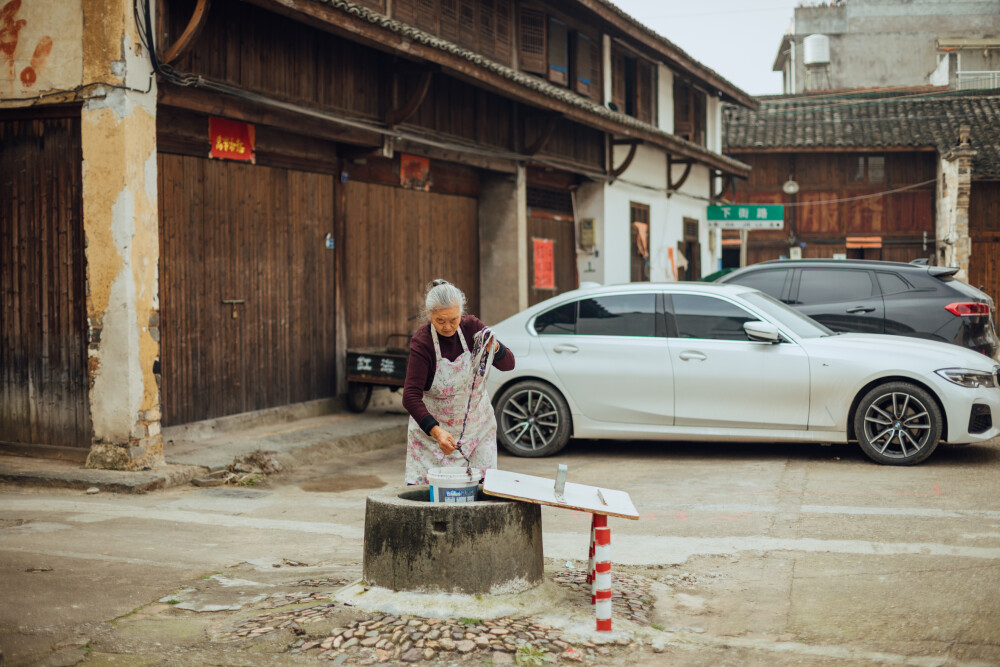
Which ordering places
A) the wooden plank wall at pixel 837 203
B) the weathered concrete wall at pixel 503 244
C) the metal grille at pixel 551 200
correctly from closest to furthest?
the weathered concrete wall at pixel 503 244, the metal grille at pixel 551 200, the wooden plank wall at pixel 837 203

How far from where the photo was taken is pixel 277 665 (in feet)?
13.9

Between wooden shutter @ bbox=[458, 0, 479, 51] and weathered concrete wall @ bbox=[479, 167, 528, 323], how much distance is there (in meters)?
1.93

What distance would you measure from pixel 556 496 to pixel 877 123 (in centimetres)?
3238

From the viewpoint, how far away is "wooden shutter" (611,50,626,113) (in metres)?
19.5

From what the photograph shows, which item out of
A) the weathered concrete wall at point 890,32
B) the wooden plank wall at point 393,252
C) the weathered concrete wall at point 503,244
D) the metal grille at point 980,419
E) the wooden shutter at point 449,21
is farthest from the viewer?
the weathered concrete wall at point 890,32

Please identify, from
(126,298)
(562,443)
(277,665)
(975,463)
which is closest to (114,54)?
(126,298)

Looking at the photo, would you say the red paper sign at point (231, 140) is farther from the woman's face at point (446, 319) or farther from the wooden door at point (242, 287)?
the woman's face at point (446, 319)

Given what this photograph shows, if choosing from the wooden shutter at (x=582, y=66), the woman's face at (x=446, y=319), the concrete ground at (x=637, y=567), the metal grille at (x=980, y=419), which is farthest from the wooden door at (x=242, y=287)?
the wooden shutter at (x=582, y=66)

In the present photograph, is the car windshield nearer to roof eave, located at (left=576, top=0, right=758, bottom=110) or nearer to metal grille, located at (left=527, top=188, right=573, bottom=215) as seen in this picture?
metal grille, located at (left=527, top=188, right=573, bottom=215)

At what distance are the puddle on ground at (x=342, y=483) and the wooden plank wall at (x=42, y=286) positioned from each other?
188cm

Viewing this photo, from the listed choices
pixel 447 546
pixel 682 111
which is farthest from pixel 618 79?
pixel 447 546

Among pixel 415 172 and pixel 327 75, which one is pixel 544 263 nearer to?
pixel 415 172

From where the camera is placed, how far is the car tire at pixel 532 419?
31.8 feet

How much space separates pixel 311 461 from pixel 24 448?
2461 mm
